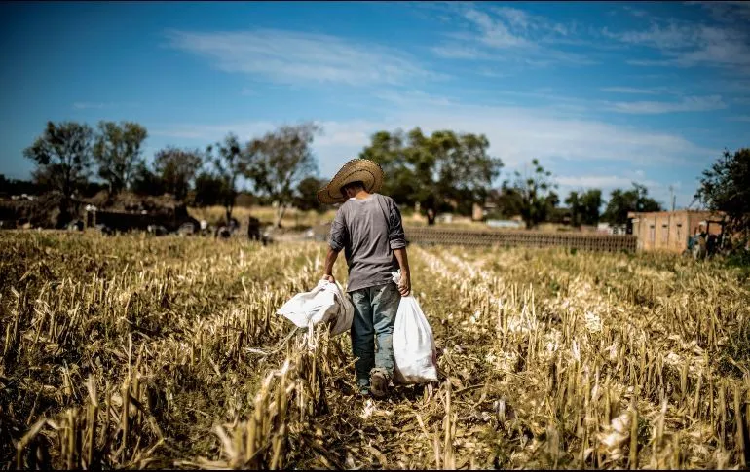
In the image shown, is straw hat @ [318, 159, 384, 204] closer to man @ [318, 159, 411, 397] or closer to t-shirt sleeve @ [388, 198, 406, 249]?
man @ [318, 159, 411, 397]

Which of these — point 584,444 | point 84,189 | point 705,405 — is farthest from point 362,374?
point 84,189

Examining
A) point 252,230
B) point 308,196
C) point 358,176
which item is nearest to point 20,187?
point 308,196

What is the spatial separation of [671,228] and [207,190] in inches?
1508

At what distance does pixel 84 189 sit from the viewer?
47062 millimetres

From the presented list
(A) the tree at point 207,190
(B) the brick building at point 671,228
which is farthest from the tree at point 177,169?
(B) the brick building at point 671,228

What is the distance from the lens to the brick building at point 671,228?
2017 cm

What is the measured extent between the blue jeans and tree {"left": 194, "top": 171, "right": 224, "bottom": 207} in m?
42.4

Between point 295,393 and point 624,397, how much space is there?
9.92ft

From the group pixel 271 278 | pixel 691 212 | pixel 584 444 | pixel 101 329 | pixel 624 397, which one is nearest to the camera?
pixel 584 444

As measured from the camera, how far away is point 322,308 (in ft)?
13.4

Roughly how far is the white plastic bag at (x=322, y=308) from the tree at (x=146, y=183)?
45.0 m

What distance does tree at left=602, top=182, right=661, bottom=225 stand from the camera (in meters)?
59.6

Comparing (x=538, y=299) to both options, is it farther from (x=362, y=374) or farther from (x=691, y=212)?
(x=691, y=212)

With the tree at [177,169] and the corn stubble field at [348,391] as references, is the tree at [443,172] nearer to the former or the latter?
the tree at [177,169]
